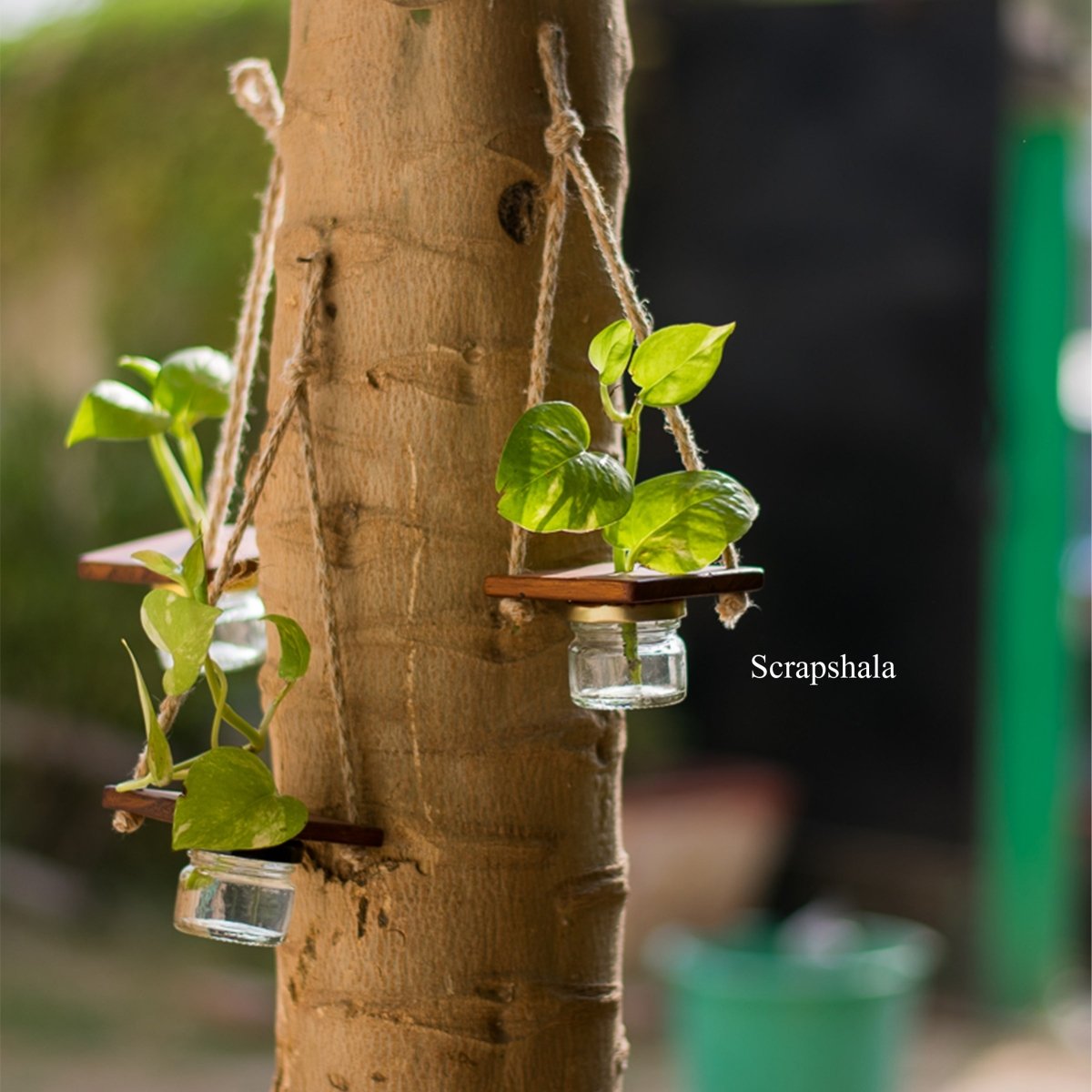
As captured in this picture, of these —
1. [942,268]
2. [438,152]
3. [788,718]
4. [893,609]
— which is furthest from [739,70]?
[438,152]

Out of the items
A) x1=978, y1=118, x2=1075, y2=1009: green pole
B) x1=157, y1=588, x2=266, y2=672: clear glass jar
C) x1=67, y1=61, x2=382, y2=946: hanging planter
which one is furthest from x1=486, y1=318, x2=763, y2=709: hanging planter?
x1=978, y1=118, x2=1075, y2=1009: green pole

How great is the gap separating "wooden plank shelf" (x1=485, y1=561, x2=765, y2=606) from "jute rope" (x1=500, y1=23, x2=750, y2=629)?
14 millimetres

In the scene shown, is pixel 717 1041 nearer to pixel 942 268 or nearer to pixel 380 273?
pixel 942 268

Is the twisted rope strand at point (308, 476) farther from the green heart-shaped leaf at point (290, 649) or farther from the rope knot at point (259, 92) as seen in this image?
the rope knot at point (259, 92)

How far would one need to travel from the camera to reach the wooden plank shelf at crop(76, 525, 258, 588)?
810mm

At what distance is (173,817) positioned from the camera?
2.18ft

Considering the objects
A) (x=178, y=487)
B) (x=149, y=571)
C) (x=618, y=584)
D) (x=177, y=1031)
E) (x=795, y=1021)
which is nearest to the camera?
(x=618, y=584)

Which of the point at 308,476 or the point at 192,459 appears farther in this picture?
the point at 192,459

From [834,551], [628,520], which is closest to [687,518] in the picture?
[628,520]

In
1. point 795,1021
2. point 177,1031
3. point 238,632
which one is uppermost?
point 238,632

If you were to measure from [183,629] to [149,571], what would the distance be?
0.15m

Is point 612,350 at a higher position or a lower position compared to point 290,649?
higher

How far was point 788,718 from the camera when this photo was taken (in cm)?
320

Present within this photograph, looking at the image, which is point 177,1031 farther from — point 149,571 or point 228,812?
point 228,812
